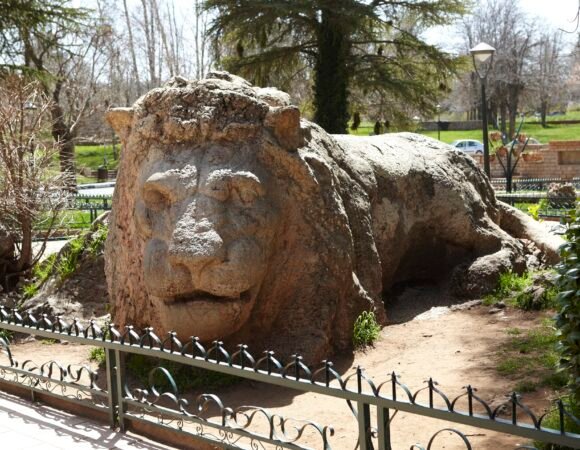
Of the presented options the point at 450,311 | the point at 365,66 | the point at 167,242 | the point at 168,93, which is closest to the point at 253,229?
the point at 167,242

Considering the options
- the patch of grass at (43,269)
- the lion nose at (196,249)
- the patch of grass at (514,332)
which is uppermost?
the lion nose at (196,249)

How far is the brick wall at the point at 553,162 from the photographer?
31922 mm

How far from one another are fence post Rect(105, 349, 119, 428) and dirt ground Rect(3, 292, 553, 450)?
40.0 inches

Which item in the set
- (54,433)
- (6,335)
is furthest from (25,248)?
(54,433)

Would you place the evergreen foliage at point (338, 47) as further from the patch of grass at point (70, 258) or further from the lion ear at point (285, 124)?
the lion ear at point (285, 124)

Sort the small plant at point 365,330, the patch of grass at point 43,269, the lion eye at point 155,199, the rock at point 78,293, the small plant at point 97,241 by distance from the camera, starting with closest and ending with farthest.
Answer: the lion eye at point 155,199 → the small plant at point 365,330 → the rock at point 78,293 → the small plant at point 97,241 → the patch of grass at point 43,269

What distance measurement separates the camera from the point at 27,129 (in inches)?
474

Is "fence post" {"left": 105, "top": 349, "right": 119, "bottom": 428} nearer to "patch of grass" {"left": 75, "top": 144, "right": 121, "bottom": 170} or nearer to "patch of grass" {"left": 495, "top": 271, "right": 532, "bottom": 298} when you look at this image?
"patch of grass" {"left": 495, "top": 271, "right": 532, "bottom": 298}

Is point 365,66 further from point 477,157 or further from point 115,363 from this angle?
point 115,363

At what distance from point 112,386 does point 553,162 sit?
97.6 ft

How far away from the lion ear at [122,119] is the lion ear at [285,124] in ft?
4.91

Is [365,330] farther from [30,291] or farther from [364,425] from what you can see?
[30,291]

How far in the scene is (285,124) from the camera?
7.31 metres

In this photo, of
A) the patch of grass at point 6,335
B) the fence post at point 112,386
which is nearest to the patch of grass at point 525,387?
the fence post at point 112,386
